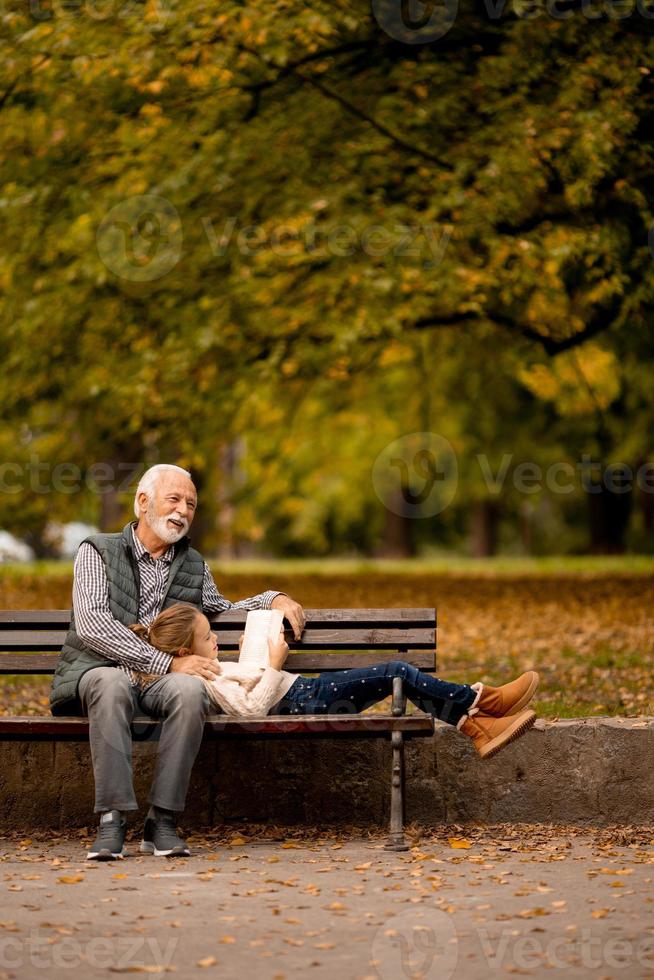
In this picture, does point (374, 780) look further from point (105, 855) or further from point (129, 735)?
point (105, 855)

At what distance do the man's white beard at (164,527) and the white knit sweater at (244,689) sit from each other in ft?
1.86

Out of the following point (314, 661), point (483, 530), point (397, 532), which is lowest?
point (483, 530)

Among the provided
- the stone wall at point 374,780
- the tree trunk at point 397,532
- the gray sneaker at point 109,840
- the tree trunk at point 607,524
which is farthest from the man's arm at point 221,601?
the tree trunk at point 397,532

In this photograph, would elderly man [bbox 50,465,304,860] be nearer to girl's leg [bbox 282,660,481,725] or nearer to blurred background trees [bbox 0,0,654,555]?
girl's leg [bbox 282,660,481,725]

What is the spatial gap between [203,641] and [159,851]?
0.88 m

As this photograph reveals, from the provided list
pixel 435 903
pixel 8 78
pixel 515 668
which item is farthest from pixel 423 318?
pixel 435 903

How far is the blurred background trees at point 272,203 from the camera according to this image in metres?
10.6

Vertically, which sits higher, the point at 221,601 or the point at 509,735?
the point at 221,601

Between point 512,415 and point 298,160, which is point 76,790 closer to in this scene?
point 298,160

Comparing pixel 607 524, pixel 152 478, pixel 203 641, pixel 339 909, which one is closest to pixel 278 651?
pixel 203 641

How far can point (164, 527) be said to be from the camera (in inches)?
233

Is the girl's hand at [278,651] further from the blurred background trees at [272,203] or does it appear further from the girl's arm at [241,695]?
the blurred background trees at [272,203]

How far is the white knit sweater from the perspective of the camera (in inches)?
226

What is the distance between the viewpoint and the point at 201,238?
12.7 metres
